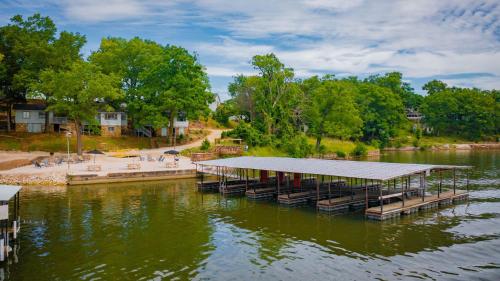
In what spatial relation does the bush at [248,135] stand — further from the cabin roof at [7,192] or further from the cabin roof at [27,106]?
the cabin roof at [7,192]

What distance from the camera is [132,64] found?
80.9 metres

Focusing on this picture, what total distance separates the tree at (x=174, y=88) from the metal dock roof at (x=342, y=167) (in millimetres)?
28906

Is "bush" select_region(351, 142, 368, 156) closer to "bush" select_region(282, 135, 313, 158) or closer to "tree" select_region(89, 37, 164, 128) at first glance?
"bush" select_region(282, 135, 313, 158)

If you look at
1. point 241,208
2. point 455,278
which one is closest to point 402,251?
point 455,278

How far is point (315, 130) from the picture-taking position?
9106cm

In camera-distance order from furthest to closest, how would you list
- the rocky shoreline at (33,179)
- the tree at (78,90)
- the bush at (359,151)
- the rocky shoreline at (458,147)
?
the rocky shoreline at (458,147) < the bush at (359,151) < the tree at (78,90) < the rocky shoreline at (33,179)

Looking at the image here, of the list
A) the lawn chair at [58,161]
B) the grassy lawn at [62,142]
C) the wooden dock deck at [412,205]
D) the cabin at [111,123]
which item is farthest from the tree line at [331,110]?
the wooden dock deck at [412,205]

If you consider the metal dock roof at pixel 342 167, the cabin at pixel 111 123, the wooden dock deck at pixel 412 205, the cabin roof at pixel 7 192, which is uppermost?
the cabin at pixel 111 123

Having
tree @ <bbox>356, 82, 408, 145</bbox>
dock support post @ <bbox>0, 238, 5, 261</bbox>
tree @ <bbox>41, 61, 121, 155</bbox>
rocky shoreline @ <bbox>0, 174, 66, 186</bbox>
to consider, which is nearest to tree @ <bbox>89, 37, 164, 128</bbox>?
tree @ <bbox>41, 61, 121, 155</bbox>

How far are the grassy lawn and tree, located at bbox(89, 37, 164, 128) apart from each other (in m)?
3.66

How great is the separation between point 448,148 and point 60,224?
109m

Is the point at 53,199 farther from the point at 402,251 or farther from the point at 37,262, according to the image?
the point at 402,251

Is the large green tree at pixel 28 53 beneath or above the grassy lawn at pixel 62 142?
above

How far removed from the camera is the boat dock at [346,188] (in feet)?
114
